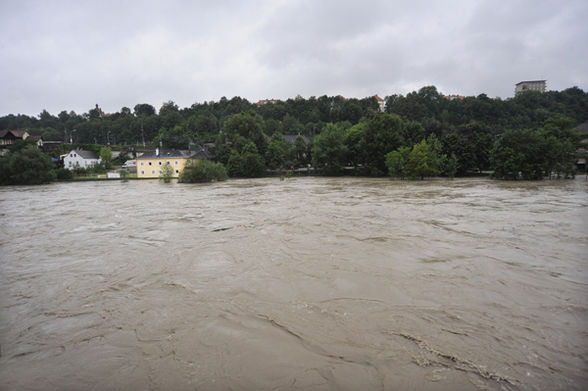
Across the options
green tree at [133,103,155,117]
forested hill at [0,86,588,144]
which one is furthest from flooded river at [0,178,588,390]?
green tree at [133,103,155,117]

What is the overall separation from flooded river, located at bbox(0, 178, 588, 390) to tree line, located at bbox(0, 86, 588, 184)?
1101 inches

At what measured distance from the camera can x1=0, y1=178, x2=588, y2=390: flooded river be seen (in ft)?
11.5

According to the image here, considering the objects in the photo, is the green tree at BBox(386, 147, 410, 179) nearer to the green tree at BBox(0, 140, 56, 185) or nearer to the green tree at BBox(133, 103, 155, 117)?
the green tree at BBox(0, 140, 56, 185)

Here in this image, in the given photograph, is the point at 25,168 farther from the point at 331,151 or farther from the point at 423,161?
the point at 423,161

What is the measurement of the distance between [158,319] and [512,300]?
5974mm

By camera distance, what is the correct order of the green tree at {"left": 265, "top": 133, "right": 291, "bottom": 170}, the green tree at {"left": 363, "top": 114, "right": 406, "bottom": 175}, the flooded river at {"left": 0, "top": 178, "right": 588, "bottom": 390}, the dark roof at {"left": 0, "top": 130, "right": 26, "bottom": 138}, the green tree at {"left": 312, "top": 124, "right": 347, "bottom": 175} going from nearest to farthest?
the flooded river at {"left": 0, "top": 178, "right": 588, "bottom": 390}
the green tree at {"left": 363, "top": 114, "right": 406, "bottom": 175}
the green tree at {"left": 312, "top": 124, "right": 347, "bottom": 175}
the green tree at {"left": 265, "top": 133, "right": 291, "bottom": 170}
the dark roof at {"left": 0, "top": 130, "right": 26, "bottom": 138}

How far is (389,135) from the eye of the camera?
44875 millimetres

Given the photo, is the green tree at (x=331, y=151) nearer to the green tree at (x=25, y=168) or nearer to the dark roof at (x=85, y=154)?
the green tree at (x=25, y=168)

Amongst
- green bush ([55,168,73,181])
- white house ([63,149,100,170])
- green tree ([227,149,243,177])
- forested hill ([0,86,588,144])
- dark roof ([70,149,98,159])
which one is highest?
forested hill ([0,86,588,144])

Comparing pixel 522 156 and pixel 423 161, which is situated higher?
pixel 522 156

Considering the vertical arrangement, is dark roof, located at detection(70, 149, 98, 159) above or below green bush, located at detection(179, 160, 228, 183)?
above

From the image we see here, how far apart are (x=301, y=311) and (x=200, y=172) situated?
39985 mm

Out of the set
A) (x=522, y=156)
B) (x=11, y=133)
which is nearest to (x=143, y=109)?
(x=11, y=133)

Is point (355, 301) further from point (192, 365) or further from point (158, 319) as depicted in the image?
point (158, 319)
